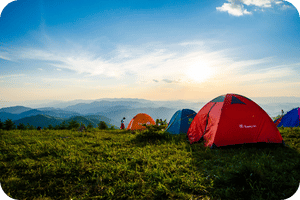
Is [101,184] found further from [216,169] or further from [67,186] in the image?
[216,169]

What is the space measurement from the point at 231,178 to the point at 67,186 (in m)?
4.19

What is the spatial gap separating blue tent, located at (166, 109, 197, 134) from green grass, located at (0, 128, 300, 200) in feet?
14.6

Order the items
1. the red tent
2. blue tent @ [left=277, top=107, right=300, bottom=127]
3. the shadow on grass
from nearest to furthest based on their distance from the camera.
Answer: the shadow on grass < the red tent < blue tent @ [left=277, top=107, right=300, bottom=127]

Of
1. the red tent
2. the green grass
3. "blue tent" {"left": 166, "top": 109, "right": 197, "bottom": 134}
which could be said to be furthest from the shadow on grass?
"blue tent" {"left": 166, "top": 109, "right": 197, "bottom": 134}

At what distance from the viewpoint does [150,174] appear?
156 inches

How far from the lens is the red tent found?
6020 millimetres

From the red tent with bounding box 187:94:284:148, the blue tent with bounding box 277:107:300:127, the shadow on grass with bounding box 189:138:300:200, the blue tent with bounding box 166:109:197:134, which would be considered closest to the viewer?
the shadow on grass with bounding box 189:138:300:200

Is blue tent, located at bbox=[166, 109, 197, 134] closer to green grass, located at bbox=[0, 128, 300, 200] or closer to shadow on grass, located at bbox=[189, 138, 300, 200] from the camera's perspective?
green grass, located at bbox=[0, 128, 300, 200]

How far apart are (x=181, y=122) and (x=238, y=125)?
4.68m

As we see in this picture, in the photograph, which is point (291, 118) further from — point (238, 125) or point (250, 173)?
point (250, 173)

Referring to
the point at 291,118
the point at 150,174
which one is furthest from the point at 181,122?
the point at 291,118

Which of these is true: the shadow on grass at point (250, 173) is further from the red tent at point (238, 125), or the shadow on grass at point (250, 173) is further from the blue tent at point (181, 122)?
the blue tent at point (181, 122)

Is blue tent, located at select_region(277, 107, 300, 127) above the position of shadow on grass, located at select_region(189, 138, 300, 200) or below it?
above

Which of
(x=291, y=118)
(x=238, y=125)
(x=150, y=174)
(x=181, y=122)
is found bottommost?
(x=150, y=174)
